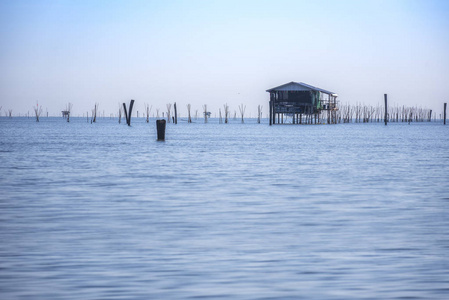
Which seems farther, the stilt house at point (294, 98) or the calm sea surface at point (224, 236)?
the stilt house at point (294, 98)

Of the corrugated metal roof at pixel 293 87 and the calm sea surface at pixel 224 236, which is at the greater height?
the corrugated metal roof at pixel 293 87

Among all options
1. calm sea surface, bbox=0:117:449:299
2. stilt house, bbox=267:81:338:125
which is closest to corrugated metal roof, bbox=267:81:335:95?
stilt house, bbox=267:81:338:125

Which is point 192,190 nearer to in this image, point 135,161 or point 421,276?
point 421,276

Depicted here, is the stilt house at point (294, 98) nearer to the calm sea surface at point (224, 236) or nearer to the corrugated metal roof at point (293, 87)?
the corrugated metal roof at point (293, 87)

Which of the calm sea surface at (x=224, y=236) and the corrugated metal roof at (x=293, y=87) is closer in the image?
the calm sea surface at (x=224, y=236)

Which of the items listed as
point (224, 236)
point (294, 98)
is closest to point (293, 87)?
point (294, 98)

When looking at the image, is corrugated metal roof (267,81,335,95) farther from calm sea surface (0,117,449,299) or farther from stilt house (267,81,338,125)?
calm sea surface (0,117,449,299)

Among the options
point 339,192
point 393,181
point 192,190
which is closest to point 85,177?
point 192,190

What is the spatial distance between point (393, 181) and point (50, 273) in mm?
11176

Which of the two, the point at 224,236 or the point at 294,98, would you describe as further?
the point at 294,98

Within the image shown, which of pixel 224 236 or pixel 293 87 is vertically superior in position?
pixel 293 87

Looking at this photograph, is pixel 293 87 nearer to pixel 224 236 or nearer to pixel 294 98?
pixel 294 98

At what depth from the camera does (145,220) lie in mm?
9312

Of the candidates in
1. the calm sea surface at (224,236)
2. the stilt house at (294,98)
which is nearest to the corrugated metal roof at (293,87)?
the stilt house at (294,98)
